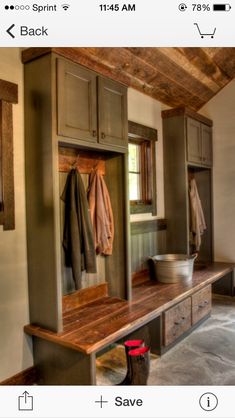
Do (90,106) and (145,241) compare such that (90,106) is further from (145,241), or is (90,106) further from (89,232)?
(145,241)

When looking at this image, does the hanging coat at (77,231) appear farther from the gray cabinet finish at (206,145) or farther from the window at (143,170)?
the gray cabinet finish at (206,145)

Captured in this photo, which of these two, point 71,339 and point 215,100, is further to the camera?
point 215,100

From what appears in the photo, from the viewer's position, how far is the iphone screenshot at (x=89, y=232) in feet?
3.51

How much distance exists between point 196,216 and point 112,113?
1779 mm

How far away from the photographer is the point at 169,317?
230 centimetres

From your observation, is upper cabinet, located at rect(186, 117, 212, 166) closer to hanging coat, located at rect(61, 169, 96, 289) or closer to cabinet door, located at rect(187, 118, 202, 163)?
cabinet door, located at rect(187, 118, 202, 163)
